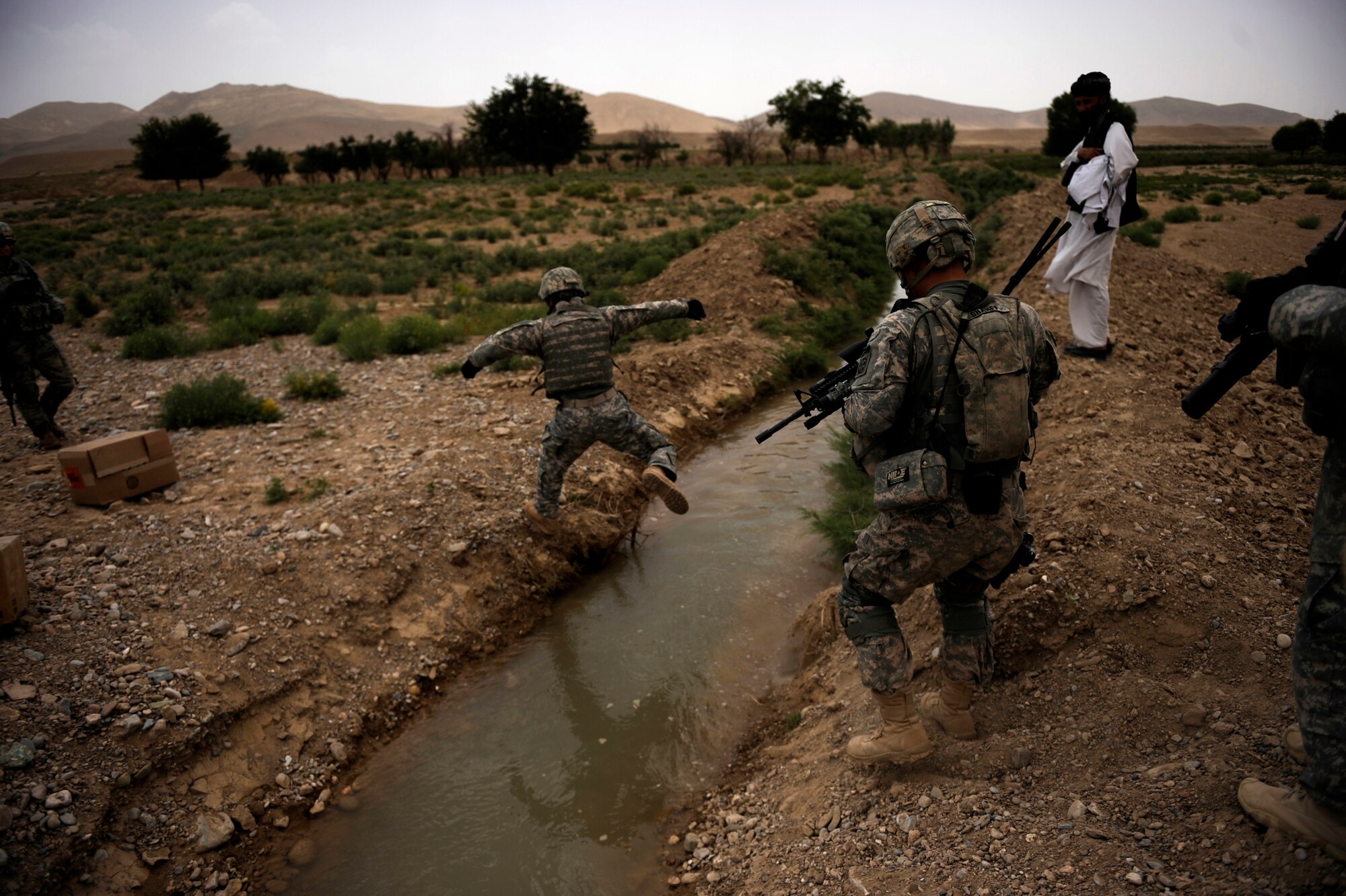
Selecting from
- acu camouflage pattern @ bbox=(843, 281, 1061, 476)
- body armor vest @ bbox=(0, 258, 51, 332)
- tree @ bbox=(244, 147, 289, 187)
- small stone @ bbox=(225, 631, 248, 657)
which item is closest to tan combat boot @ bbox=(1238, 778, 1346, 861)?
acu camouflage pattern @ bbox=(843, 281, 1061, 476)

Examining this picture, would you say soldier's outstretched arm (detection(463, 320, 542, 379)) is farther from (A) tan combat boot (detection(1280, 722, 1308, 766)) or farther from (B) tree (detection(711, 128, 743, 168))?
(B) tree (detection(711, 128, 743, 168))

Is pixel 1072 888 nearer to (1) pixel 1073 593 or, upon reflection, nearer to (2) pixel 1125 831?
(2) pixel 1125 831

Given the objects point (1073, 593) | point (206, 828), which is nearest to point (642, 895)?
point (206, 828)

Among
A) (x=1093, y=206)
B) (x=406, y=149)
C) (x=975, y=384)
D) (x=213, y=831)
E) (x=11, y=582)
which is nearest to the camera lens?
(x=975, y=384)

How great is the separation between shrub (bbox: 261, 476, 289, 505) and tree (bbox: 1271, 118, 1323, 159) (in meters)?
43.3

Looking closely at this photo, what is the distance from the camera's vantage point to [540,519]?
5.63 meters

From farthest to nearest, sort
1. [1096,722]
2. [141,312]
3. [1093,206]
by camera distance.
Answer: [141,312] < [1093,206] < [1096,722]

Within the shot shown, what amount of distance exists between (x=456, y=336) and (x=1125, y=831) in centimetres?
946

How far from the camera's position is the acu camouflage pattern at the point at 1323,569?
1.98 metres

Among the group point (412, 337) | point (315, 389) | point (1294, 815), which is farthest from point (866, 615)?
point (412, 337)

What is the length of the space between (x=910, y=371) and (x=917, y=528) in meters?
0.60

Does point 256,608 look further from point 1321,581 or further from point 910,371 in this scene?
point 1321,581

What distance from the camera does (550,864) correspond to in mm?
3713

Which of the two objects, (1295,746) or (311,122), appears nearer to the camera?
(1295,746)
